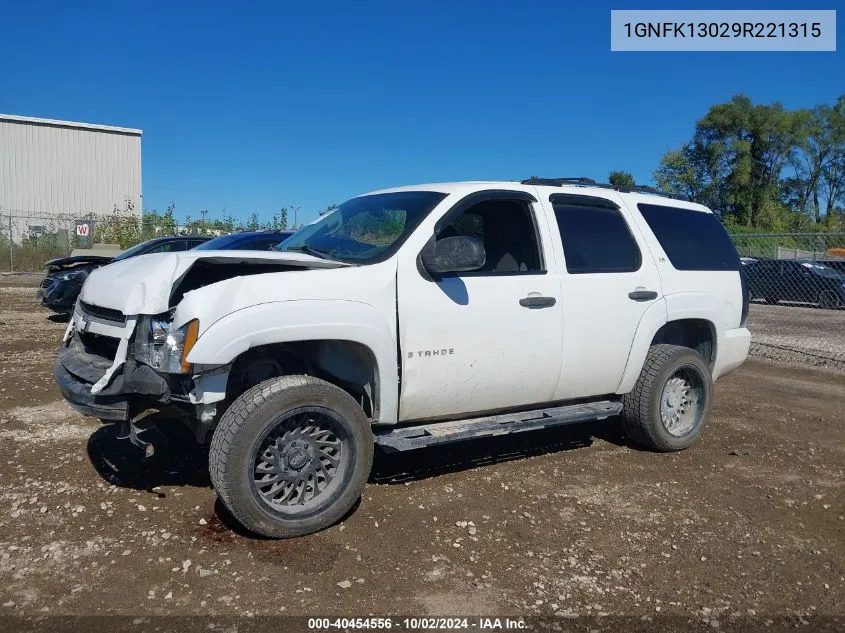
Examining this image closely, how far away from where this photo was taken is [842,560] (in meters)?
3.75

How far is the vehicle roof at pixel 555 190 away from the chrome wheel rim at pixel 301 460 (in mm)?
1772

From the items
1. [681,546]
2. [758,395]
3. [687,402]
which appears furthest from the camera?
[758,395]

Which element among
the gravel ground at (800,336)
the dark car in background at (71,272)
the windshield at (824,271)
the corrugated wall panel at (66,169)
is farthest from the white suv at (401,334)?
the corrugated wall panel at (66,169)

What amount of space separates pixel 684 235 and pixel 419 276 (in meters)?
2.75

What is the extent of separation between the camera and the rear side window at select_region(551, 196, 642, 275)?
4945 millimetres

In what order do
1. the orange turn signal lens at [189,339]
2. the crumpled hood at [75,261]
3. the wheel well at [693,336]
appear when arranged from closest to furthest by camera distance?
the orange turn signal lens at [189,339], the wheel well at [693,336], the crumpled hood at [75,261]

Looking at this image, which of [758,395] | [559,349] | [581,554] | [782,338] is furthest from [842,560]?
[782,338]

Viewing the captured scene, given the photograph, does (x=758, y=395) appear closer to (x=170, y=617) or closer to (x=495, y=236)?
(x=495, y=236)

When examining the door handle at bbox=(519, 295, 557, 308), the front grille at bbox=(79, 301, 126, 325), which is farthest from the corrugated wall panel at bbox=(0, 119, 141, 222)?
the door handle at bbox=(519, 295, 557, 308)

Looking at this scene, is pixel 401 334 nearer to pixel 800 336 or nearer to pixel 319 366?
pixel 319 366

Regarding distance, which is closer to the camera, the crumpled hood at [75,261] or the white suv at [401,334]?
the white suv at [401,334]

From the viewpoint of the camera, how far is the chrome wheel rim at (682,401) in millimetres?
5559

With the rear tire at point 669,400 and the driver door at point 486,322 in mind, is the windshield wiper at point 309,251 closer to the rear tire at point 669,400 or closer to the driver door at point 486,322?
the driver door at point 486,322

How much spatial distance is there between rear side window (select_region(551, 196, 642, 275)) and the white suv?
1cm
